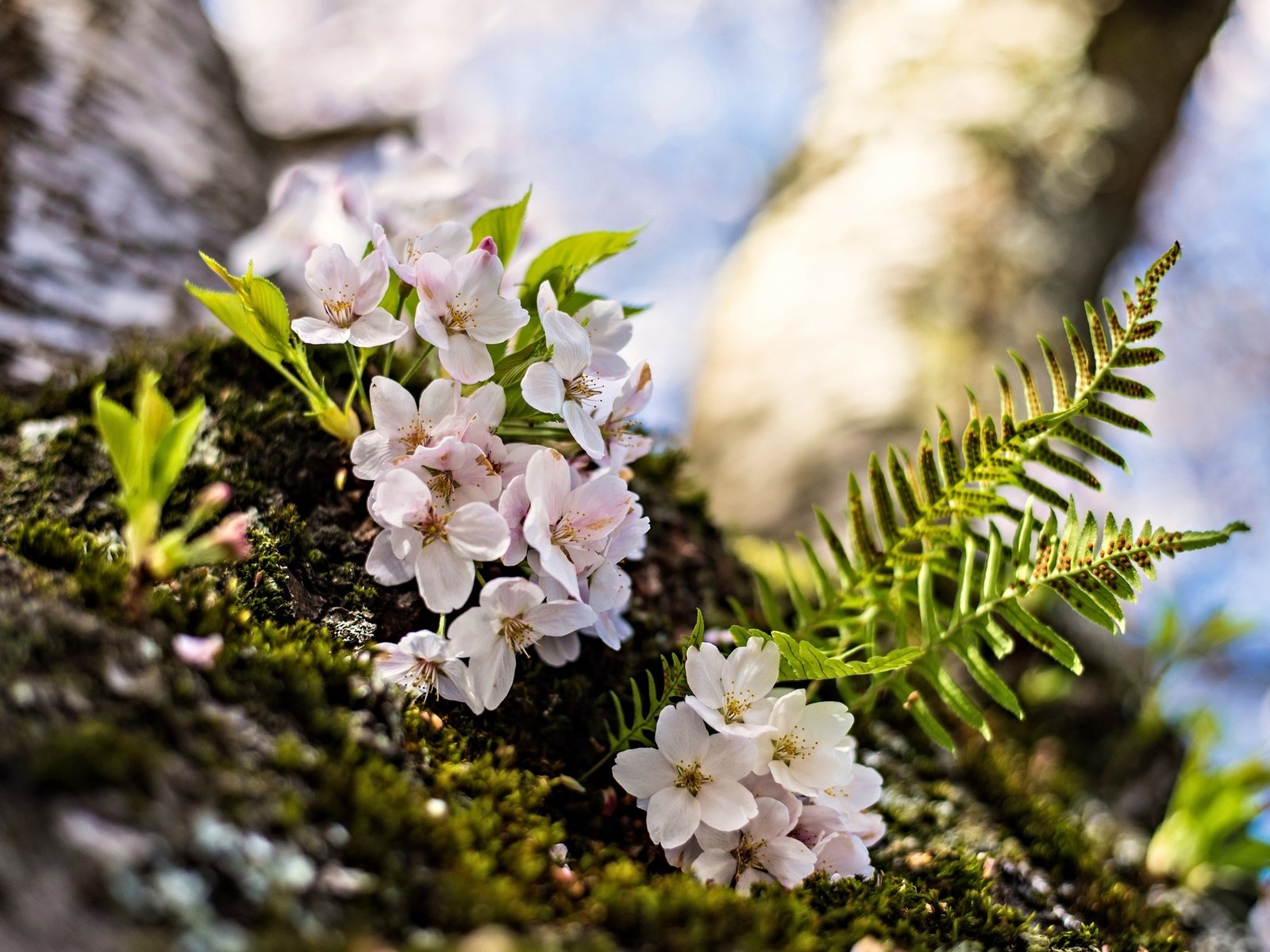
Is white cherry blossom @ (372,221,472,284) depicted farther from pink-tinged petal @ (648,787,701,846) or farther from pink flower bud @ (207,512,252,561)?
pink-tinged petal @ (648,787,701,846)

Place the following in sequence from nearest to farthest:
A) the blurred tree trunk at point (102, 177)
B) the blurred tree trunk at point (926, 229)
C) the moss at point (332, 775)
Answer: the moss at point (332, 775)
the blurred tree trunk at point (102, 177)
the blurred tree trunk at point (926, 229)

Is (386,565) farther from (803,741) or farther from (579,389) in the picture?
(803,741)

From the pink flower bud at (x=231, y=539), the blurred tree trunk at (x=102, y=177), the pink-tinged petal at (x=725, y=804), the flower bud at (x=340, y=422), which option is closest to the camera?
the pink flower bud at (x=231, y=539)

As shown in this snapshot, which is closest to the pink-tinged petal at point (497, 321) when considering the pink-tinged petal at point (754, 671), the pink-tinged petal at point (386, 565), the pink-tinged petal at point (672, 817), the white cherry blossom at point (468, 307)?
the white cherry blossom at point (468, 307)

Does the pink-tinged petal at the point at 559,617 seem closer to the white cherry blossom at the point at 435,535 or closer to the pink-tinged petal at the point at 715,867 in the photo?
the white cherry blossom at the point at 435,535

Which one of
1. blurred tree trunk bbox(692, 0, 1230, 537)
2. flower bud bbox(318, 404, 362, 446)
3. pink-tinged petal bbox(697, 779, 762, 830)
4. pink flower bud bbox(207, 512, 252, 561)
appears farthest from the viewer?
blurred tree trunk bbox(692, 0, 1230, 537)

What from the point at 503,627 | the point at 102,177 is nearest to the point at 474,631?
the point at 503,627

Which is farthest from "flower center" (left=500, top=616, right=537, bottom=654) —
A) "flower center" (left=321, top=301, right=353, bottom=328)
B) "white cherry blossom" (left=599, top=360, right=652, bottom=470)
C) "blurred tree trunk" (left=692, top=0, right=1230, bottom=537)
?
"blurred tree trunk" (left=692, top=0, right=1230, bottom=537)
